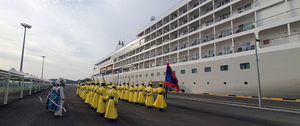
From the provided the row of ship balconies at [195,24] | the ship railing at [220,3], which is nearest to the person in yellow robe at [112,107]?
the row of ship balconies at [195,24]

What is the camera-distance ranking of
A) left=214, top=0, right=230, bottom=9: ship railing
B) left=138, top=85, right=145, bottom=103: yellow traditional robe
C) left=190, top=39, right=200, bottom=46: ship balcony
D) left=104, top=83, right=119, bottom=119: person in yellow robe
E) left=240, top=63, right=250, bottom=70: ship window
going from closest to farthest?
left=104, top=83, right=119, bottom=119: person in yellow robe → left=138, top=85, right=145, bottom=103: yellow traditional robe → left=240, top=63, right=250, bottom=70: ship window → left=214, top=0, right=230, bottom=9: ship railing → left=190, top=39, right=200, bottom=46: ship balcony

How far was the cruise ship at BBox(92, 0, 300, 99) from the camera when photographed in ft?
43.4

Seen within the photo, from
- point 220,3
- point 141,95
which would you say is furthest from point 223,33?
point 141,95

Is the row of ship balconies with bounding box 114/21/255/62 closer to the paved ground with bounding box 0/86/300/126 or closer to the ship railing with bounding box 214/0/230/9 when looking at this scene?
the ship railing with bounding box 214/0/230/9

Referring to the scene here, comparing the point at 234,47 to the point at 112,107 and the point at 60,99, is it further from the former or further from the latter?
the point at 60,99

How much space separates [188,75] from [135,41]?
79.8 feet

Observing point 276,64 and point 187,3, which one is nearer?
point 276,64

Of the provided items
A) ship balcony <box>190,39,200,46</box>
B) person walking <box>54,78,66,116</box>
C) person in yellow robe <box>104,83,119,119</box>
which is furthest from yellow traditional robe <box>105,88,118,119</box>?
ship balcony <box>190,39,200,46</box>

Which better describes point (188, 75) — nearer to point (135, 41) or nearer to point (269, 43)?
point (269, 43)

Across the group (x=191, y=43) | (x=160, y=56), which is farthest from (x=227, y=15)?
(x=160, y=56)

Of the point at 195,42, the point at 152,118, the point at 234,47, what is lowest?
the point at 152,118

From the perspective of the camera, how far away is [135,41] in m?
42.3

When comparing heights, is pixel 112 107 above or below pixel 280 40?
below

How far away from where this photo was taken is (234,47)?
56.6ft
